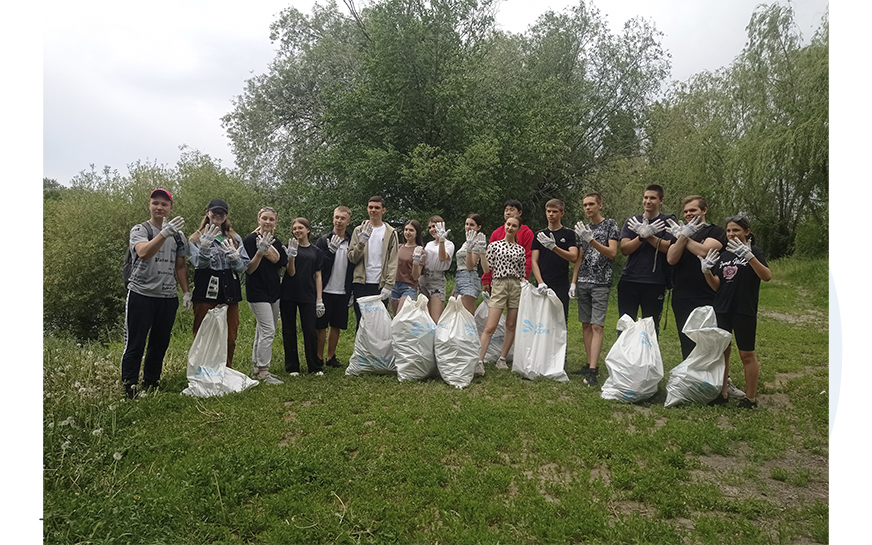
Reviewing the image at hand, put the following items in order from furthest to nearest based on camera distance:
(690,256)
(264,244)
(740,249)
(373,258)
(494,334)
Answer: (494,334) < (373,258) < (264,244) < (690,256) < (740,249)

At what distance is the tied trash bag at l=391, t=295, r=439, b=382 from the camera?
4.56 metres

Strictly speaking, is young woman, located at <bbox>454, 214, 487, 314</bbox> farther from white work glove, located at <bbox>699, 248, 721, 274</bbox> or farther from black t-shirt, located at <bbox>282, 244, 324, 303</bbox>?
white work glove, located at <bbox>699, 248, 721, 274</bbox>

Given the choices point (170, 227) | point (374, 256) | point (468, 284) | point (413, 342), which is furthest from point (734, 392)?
point (170, 227)

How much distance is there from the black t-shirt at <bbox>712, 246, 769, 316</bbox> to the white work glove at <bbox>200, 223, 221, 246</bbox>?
12.8 feet

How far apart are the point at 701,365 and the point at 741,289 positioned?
0.63 m

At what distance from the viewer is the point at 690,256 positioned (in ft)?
13.8

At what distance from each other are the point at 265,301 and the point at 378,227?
1.33 metres

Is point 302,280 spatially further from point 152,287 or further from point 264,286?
point 152,287

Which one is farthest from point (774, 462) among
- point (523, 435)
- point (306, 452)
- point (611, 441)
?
point (306, 452)

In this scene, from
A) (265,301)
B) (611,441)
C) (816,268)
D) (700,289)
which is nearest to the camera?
(611,441)

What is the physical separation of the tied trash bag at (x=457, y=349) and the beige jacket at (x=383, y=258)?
32.4 inches

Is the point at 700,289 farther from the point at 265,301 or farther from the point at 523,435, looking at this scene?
the point at 265,301

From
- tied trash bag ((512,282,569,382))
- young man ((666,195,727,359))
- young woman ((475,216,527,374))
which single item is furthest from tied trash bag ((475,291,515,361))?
young man ((666,195,727,359))

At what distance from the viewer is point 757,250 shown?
391cm
